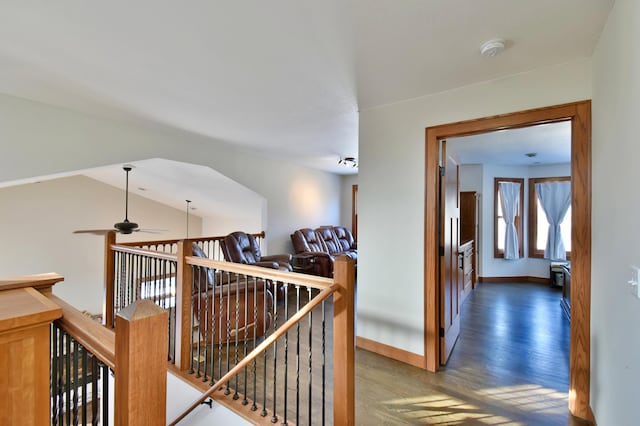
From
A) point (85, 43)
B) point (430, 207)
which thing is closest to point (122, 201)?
point (85, 43)

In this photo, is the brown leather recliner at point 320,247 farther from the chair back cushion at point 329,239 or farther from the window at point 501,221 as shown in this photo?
the window at point 501,221

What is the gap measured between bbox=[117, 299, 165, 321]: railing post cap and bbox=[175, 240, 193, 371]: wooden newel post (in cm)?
171

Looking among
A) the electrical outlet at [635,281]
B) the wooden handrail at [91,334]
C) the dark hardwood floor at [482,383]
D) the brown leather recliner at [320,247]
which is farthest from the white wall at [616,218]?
the brown leather recliner at [320,247]

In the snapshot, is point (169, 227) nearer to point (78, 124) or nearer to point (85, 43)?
point (78, 124)

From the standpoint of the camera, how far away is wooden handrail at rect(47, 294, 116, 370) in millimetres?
871

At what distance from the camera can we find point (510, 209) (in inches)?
230

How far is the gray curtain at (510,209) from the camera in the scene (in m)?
5.77

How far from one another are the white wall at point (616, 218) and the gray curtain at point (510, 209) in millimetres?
4466

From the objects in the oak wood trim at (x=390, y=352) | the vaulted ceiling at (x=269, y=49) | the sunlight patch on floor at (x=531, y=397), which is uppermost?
the vaulted ceiling at (x=269, y=49)

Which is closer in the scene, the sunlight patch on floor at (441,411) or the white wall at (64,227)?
the sunlight patch on floor at (441,411)

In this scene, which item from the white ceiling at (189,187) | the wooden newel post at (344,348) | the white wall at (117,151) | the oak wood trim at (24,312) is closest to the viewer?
the oak wood trim at (24,312)

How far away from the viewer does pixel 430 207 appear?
2488 mm

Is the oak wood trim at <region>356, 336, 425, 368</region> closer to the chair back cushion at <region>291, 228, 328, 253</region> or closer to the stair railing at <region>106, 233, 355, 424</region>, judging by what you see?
the stair railing at <region>106, 233, 355, 424</region>

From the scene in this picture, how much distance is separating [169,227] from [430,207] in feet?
24.2
